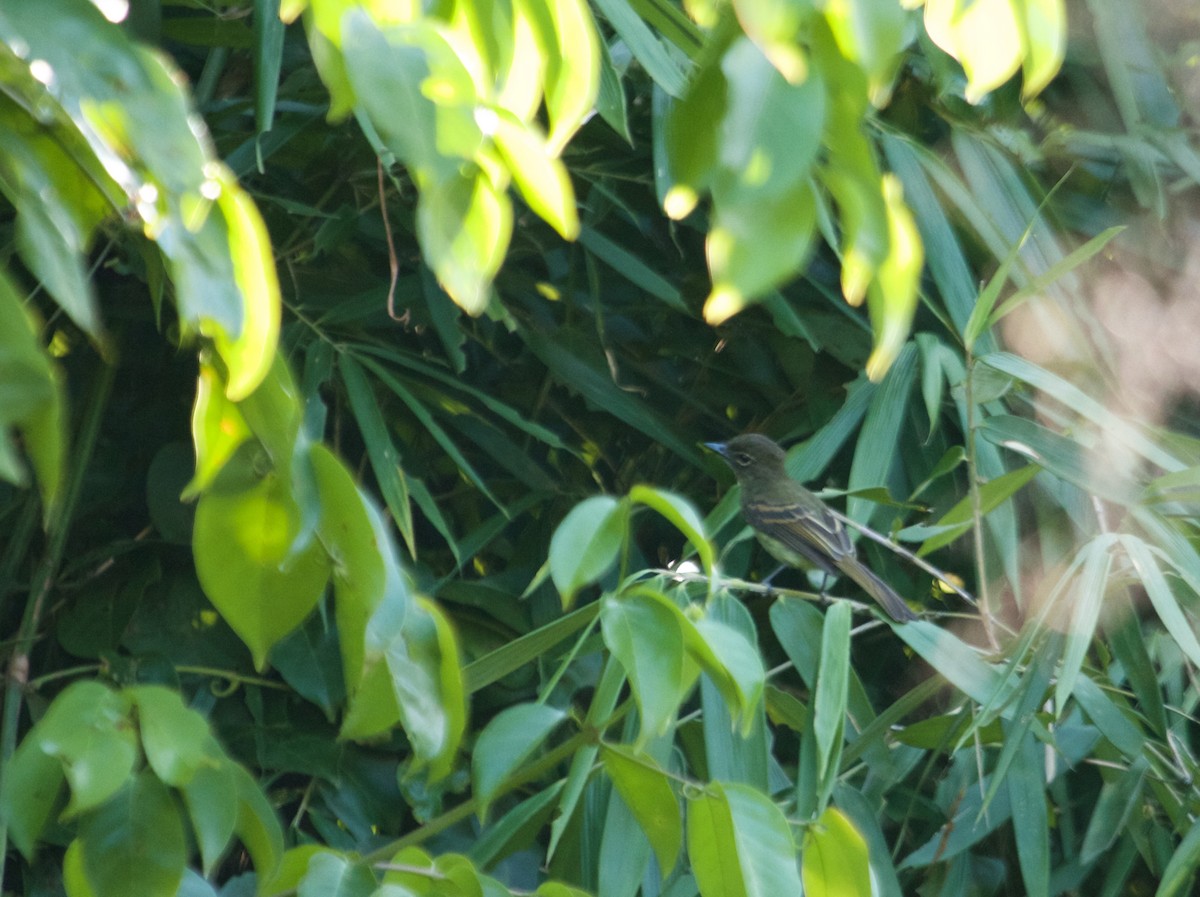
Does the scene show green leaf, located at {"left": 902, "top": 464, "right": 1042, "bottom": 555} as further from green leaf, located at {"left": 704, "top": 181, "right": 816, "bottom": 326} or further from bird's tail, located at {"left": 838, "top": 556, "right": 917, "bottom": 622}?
green leaf, located at {"left": 704, "top": 181, "right": 816, "bottom": 326}

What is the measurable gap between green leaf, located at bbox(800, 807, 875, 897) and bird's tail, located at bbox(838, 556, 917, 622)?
39.1 inches

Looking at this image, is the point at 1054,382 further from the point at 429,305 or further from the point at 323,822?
the point at 323,822

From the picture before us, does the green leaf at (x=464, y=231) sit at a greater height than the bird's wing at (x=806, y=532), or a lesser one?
greater

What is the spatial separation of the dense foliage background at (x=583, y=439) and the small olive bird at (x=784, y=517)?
0.10 meters

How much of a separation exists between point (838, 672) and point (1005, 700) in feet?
0.89

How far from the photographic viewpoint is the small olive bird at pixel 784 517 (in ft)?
9.84

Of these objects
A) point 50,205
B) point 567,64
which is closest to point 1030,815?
point 567,64

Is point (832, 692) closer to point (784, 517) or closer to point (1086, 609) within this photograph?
point (1086, 609)

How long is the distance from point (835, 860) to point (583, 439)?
1.82m

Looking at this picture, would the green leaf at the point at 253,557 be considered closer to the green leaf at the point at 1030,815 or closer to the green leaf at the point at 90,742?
the green leaf at the point at 90,742

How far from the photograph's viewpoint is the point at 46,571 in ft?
7.95

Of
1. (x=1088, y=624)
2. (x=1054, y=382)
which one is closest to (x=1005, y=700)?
(x=1088, y=624)

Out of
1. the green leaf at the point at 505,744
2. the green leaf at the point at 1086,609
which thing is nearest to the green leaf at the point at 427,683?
the green leaf at the point at 505,744

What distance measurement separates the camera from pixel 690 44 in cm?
96
